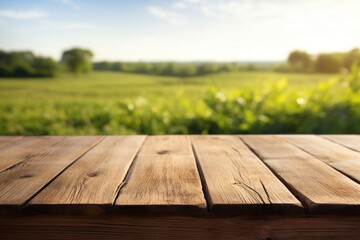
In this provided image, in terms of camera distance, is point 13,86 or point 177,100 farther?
point 13,86

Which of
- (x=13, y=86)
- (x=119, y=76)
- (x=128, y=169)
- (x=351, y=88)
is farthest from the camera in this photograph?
(x=119, y=76)

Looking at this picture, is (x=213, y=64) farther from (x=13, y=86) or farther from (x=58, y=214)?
(x=58, y=214)

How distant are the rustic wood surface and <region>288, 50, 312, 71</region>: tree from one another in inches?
640

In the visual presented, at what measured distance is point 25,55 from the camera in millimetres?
23812

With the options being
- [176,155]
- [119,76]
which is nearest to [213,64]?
[119,76]

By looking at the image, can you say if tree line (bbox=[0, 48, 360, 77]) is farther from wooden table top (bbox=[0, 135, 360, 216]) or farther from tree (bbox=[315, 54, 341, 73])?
wooden table top (bbox=[0, 135, 360, 216])

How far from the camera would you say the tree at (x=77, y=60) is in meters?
44.9

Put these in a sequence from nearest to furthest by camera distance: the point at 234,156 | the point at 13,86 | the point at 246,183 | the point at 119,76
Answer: the point at 246,183 < the point at 234,156 < the point at 13,86 < the point at 119,76

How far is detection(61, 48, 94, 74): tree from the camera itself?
147 ft

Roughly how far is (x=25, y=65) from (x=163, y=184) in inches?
1046

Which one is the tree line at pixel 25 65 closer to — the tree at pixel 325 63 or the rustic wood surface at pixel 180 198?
the tree at pixel 325 63

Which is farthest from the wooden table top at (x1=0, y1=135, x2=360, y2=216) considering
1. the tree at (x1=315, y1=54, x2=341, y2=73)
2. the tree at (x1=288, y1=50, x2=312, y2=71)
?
the tree at (x1=288, y1=50, x2=312, y2=71)

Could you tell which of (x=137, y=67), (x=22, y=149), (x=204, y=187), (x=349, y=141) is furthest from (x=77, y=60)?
(x=204, y=187)

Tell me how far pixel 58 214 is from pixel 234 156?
2.19 feet
